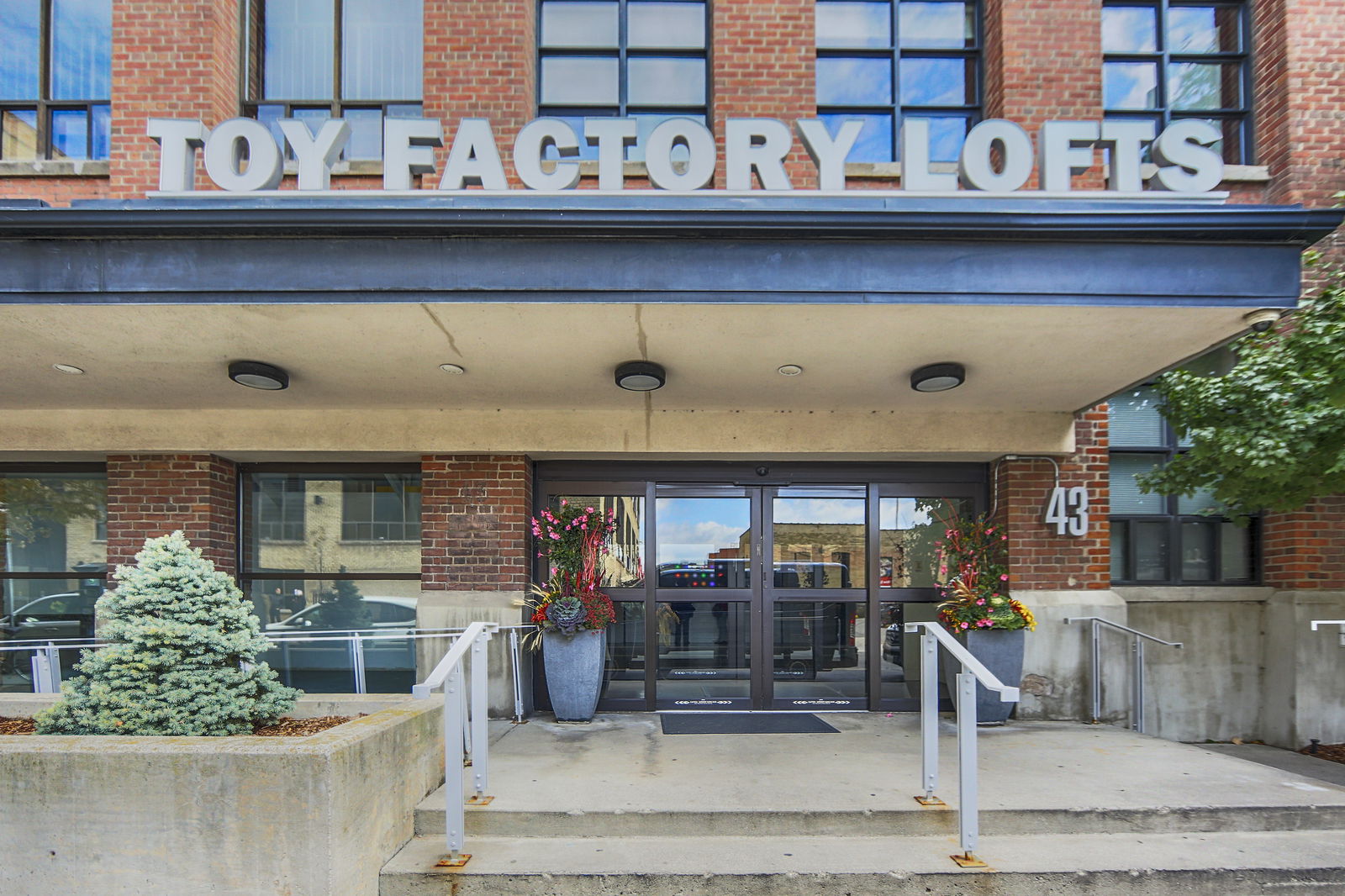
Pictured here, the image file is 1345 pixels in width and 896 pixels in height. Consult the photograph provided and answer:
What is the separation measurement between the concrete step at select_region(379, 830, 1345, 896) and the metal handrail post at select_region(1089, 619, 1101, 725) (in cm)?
268

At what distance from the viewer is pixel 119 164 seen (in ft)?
A: 25.8

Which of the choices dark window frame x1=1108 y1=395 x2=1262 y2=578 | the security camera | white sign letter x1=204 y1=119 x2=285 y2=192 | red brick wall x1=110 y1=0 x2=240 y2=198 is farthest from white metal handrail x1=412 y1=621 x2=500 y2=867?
dark window frame x1=1108 y1=395 x2=1262 y2=578

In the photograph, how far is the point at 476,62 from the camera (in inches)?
313

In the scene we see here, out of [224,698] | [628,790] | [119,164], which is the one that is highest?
[119,164]

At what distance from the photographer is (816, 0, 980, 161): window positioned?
8.48m

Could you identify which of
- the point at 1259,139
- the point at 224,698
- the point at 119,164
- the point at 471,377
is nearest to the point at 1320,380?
the point at 1259,139

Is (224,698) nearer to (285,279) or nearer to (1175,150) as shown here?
(285,279)

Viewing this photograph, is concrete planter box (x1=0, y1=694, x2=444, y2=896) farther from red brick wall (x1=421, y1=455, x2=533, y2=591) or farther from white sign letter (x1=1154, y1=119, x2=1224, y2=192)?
white sign letter (x1=1154, y1=119, x2=1224, y2=192)

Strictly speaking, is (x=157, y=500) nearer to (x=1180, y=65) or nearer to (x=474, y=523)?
(x=474, y=523)

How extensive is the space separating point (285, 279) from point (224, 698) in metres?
2.38

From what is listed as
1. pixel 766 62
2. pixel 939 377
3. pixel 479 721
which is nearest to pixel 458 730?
pixel 479 721

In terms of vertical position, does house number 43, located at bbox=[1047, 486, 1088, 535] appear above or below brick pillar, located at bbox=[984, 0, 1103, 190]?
below

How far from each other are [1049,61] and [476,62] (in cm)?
543

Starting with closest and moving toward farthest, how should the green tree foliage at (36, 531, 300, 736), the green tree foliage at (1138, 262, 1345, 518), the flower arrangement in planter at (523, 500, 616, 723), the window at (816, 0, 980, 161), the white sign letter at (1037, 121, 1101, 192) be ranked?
the green tree foliage at (36, 531, 300, 736) → the white sign letter at (1037, 121, 1101, 192) → the green tree foliage at (1138, 262, 1345, 518) → the flower arrangement in planter at (523, 500, 616, 723) → the window at (816, 0, 980, 161)
